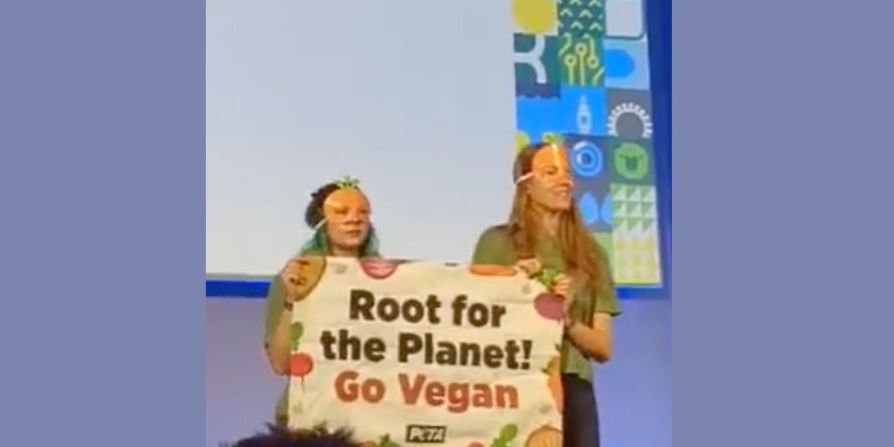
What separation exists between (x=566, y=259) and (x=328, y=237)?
235mm

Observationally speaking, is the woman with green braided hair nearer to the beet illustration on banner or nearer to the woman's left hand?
the beet illustration on banner

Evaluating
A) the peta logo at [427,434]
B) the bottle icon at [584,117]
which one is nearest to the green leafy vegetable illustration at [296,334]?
the peta logo at [427,434]

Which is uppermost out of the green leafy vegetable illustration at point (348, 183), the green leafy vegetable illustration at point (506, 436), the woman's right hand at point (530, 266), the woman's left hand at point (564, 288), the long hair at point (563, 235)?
the green leafy vegetable illustration at point (348, 183)

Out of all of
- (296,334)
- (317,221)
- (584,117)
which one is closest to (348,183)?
(317,221)

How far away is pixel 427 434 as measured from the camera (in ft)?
4.47

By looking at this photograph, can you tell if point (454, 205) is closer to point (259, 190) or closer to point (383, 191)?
point (383, 191)

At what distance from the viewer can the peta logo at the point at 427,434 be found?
4.45 ft

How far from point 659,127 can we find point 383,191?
0.30m

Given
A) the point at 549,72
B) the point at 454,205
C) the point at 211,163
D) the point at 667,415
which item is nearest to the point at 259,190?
the point at 211,163

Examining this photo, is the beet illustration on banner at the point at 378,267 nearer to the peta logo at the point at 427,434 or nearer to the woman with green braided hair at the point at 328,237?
the woman with green braided hair at the point at 328,237

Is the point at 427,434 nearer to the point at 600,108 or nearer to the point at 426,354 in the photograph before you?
the point at 426,354

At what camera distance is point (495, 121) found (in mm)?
1455

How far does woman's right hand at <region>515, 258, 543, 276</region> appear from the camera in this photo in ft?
4.61

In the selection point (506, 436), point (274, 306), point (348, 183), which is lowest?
point (506, 436)
